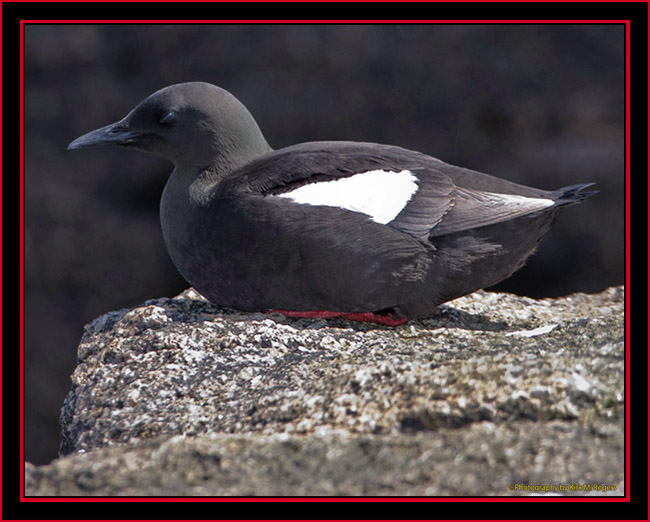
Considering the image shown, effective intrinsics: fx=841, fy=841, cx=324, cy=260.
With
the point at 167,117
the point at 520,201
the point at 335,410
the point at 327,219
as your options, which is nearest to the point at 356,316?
the point at 327,219

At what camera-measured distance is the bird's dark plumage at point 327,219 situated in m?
3.90

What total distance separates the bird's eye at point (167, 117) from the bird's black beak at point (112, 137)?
0.49 feet

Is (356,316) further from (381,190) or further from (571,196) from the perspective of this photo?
(571,196)

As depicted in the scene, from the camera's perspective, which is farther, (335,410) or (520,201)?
(520,201)

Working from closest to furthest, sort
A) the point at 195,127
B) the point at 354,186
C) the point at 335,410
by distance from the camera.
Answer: the point at 335,410 → the point at 354,186 → the point at 195,127

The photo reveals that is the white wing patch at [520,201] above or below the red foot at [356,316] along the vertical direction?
above

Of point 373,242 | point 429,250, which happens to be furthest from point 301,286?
point 429,250

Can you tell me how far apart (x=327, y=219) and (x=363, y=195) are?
220 mm

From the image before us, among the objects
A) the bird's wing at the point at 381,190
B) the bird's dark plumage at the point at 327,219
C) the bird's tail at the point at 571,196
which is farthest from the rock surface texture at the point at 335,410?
the bird's tail at the point at 571,196

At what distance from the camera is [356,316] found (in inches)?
165

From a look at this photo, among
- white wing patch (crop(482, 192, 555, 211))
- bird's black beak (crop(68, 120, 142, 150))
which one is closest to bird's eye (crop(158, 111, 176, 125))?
bird's black beak (crop(68, 120, 142, 150))

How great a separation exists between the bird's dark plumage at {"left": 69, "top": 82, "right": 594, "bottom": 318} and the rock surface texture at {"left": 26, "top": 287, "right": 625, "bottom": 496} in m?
0.18

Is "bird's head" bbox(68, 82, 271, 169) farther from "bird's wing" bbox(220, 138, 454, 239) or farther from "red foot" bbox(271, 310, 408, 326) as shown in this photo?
"red foot" bbox(271, 310, 408, 326)

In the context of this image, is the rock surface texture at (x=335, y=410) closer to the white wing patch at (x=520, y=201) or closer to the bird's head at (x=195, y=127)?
the white wing patch at (x=520, y=201)
